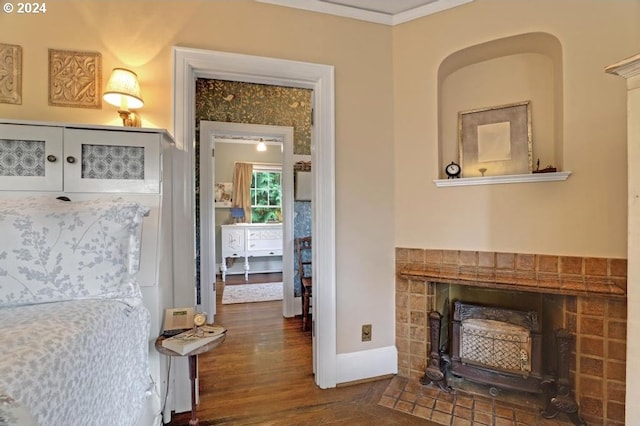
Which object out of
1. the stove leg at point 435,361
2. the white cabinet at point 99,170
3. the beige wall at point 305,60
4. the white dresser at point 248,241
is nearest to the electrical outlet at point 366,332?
the beige wall at point 305,60

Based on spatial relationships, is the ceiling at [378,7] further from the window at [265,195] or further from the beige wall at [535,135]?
the window at [265,195]

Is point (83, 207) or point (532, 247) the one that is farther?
point (532, 247)

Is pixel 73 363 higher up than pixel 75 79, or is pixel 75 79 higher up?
pixel 75 79

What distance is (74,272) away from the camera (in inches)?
45.7

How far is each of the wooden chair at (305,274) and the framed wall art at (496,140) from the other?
6.23 ft

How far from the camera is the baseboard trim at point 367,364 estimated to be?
2158 mm

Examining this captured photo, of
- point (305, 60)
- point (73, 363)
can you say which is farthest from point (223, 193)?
point (73, 363)

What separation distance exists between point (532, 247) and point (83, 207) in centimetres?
239

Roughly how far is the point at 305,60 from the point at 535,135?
1632mm

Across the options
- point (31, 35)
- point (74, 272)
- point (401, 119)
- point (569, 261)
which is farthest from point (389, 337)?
point (31, 35)

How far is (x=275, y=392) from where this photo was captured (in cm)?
206

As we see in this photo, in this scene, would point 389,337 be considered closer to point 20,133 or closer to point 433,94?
point 433,94

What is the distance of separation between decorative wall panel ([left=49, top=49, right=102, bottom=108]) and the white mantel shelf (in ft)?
7.16

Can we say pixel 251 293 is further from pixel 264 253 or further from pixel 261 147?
pixel 261 147
